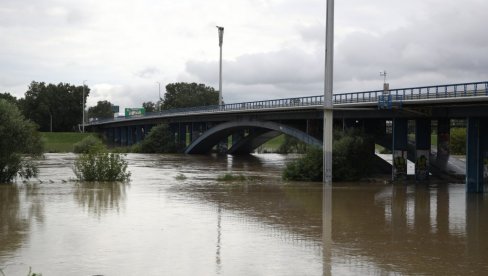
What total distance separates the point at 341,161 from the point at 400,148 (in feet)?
18.3

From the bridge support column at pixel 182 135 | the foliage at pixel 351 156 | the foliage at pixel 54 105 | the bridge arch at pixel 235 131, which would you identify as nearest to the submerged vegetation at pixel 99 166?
the foliage at pixel 351 156

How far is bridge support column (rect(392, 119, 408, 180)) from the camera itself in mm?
45406

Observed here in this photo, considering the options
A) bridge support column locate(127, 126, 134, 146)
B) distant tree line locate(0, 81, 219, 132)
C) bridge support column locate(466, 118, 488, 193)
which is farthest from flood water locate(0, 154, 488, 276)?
distant tree line locate(0, 81, 219, 132)

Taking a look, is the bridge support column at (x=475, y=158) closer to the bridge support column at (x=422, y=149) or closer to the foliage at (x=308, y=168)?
the bridge support column at (x=422, y=149)

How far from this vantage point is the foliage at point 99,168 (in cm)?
3997

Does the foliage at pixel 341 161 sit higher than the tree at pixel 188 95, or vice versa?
the tree at pixel 188 95

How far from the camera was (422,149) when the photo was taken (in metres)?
45.9

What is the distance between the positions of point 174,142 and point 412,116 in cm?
6154

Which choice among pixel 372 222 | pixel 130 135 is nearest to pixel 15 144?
pixel 372 222

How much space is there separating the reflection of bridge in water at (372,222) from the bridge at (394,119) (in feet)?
15.3

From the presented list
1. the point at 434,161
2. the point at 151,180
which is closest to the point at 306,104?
the point at 434,161

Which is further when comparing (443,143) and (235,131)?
(235,131)

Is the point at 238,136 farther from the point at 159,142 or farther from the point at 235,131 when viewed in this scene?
the point at 159,142

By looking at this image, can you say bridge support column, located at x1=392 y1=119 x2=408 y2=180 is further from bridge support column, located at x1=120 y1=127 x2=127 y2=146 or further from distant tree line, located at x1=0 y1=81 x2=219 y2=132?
distant tree line, located at x1=0 y1=81 x2=219 y2=132
